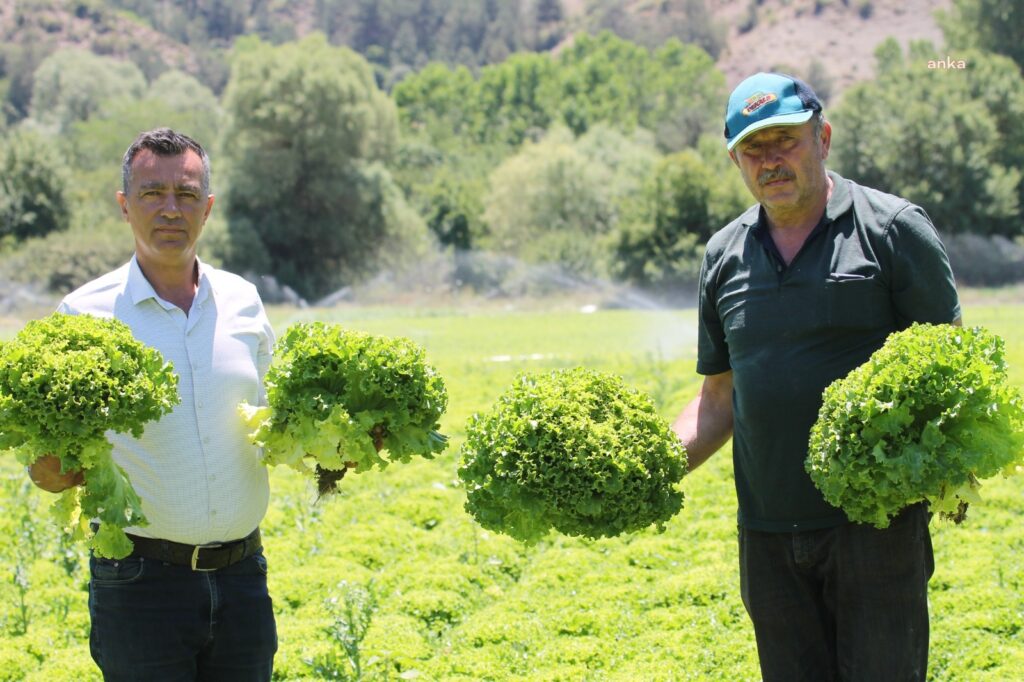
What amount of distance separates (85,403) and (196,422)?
2.39 feet

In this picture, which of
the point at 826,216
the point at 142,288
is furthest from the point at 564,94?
the point at 826,216

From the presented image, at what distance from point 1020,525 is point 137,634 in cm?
899

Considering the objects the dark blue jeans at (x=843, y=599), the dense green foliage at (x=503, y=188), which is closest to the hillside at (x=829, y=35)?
the dense green foliage at (x=503, y=188)

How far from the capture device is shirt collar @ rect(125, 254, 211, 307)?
5.09m

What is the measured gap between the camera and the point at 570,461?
4680 mm

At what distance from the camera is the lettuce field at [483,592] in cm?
801

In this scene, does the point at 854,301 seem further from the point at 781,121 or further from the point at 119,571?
the point at 119,571

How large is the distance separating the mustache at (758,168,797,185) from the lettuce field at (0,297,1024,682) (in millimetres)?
4230

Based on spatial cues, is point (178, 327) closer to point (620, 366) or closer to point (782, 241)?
point (782, 241)

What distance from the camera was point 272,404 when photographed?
4.89 meters

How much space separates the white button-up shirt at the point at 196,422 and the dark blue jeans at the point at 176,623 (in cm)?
19

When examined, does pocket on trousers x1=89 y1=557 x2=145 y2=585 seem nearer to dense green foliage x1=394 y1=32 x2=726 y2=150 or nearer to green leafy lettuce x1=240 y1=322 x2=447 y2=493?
green leafy lettuce x1=240 y1=322 x2=447 y2=493

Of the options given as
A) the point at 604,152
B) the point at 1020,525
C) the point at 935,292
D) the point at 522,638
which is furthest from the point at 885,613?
the point at 604,152

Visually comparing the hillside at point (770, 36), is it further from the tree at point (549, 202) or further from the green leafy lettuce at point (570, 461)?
the green leafy lettuce at point (570, 461)
